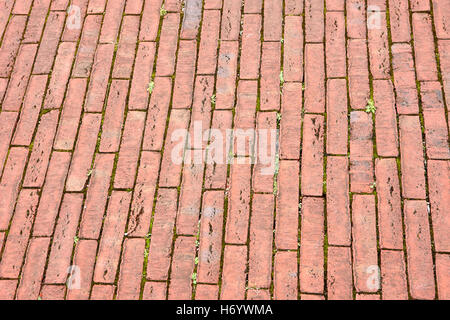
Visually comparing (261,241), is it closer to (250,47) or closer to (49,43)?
(250,47)

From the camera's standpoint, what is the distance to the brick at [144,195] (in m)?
3.02

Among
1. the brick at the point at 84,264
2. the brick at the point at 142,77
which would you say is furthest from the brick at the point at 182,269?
the brick at the point at 142,77

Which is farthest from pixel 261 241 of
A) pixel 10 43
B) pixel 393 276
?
pixel 10 43

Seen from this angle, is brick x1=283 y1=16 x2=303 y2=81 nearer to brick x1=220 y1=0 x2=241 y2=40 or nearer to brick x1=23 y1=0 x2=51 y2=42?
brick x1=220 y1=0 x2=241 y2=40

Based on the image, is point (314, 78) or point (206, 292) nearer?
point (206, 292)

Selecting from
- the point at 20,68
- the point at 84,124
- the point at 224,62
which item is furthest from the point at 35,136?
the point at 224,62

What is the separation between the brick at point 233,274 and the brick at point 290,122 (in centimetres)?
78

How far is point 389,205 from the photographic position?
2.94 meters

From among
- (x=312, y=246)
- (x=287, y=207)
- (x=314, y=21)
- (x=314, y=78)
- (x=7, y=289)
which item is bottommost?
(x=7, y=289)

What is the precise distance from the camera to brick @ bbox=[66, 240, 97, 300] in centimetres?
286

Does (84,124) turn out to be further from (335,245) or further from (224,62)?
(335,245)

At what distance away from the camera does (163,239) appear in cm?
297

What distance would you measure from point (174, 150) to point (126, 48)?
1136 mm

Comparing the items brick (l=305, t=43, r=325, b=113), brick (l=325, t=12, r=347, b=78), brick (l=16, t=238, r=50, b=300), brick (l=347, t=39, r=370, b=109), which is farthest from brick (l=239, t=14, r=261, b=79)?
brick (l=16, t=238, r=50, b=300)
